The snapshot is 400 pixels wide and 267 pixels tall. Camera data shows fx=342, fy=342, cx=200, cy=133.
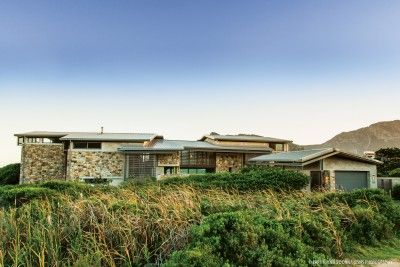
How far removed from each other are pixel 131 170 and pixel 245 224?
76.2 feet

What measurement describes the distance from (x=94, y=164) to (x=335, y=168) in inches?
746

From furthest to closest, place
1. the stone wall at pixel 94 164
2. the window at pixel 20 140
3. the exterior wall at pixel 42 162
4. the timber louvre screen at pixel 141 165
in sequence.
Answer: the window at pixel 20 140 < the exterior wall at pixel 42 162 < the stone wall at pixel 94 164 < the timber louvre screen at pixel 141 165

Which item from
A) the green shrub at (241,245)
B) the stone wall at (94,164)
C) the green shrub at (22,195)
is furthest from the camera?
the stone wall at (94,164)

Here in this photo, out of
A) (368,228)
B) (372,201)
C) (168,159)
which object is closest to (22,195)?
(368,228)

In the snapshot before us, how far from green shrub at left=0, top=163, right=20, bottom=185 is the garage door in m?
27.6

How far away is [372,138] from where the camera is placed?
286 feet

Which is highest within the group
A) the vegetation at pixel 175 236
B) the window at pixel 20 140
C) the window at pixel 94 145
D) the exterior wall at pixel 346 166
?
the window at pixel 20 140

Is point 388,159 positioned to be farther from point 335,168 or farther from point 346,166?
point 335,168

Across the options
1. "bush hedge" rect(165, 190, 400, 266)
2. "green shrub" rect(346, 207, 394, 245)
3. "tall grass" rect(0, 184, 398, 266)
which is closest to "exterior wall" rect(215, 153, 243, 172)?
"bush hedge" rect(165, 190, 400, 266)

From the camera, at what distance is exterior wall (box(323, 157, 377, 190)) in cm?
1888

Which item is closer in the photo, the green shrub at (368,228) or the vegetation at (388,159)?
the green shrub at (368,228)

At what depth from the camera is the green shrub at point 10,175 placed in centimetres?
3116

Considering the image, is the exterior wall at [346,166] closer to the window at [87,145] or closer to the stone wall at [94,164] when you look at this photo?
the stone wall at [94,164]

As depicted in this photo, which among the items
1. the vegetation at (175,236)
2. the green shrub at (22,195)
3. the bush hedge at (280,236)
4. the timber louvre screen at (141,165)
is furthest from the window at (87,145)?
the bush hedge at (280,236)
